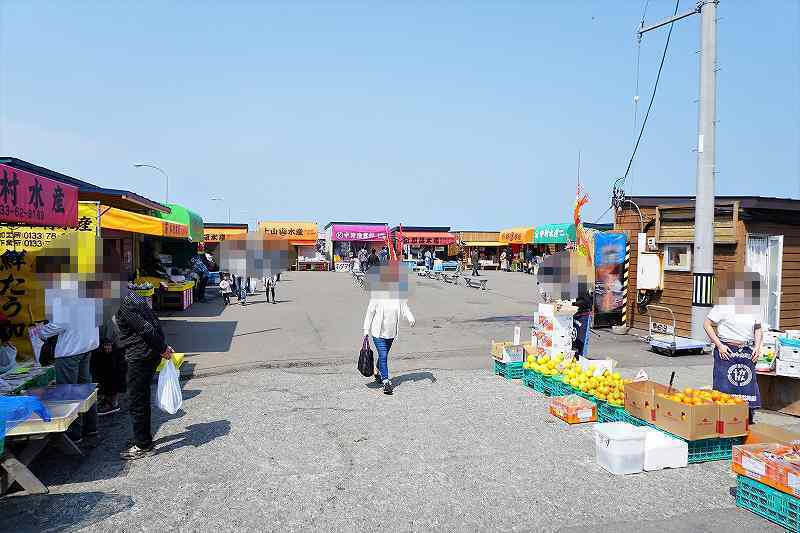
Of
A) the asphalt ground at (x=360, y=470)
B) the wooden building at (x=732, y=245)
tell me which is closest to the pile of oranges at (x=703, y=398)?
the asphalt ground at (x=360, y=470)

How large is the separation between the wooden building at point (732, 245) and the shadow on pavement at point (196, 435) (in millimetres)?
9625

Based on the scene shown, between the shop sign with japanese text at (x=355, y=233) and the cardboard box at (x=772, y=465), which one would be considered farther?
the shop sign with japanese text at (x=355, y=233)

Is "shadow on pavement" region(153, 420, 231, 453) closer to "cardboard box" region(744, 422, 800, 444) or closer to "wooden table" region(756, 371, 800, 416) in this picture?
"cardboard box" region(744, 422, 800, 444)

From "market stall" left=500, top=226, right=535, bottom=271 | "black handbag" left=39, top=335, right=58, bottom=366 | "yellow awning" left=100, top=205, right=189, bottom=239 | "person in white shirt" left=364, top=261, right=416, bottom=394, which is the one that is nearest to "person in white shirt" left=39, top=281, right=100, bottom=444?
"black handbag" left=39, top=335, right=58, bottom=366

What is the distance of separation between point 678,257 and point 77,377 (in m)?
11.3

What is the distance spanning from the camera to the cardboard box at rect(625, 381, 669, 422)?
5.38m

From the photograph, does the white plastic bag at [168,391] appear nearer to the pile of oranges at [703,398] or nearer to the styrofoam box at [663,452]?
the styrofoam box at [663,452]

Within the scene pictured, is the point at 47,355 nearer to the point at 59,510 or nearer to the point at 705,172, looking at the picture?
the point at 59,510

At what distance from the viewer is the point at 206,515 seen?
4.03m

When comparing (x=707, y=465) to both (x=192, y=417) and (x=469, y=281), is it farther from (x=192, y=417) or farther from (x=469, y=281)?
(x=469, y=281)

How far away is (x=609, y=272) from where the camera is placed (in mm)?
12945

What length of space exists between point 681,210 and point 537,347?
5.50 m

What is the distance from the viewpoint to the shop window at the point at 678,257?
452 inches

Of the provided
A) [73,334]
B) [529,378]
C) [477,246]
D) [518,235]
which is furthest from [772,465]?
[477,246]
